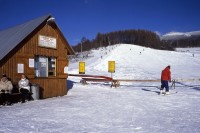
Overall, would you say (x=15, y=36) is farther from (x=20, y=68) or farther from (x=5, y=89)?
(x=5, y=89)

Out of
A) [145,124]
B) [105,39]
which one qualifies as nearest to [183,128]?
[145,124]

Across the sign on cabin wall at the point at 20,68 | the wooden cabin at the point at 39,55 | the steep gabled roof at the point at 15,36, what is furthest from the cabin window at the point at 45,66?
the steep gabled roof at the point at 15,36

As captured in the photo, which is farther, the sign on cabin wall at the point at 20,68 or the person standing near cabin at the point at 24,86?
the sign on cabin wall at the point at 20,68

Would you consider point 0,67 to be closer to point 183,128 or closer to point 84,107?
point 84,107

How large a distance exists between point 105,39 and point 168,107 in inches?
5150

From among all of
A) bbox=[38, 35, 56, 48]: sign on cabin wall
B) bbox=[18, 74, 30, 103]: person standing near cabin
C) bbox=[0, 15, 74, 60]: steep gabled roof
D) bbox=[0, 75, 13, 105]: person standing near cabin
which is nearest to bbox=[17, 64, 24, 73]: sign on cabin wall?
bbox=[18, 74, 30, 103]: person standing near cabin

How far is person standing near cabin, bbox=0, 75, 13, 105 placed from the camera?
603 inches

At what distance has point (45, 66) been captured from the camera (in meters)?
19.3

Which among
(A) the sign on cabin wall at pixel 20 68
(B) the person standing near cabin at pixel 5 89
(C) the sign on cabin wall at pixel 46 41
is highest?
(C) the sign on cabin wall at pixel 46 41

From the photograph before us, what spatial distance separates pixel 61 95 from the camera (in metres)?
20.2

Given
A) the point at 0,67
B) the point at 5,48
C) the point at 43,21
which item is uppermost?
the point at 43,21

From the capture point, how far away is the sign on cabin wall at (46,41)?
18672 mm

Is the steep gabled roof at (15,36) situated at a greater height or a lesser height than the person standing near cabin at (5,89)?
greater

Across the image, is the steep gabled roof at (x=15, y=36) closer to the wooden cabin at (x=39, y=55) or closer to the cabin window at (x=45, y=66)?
the wooden cabin at (x=39, y=55)
